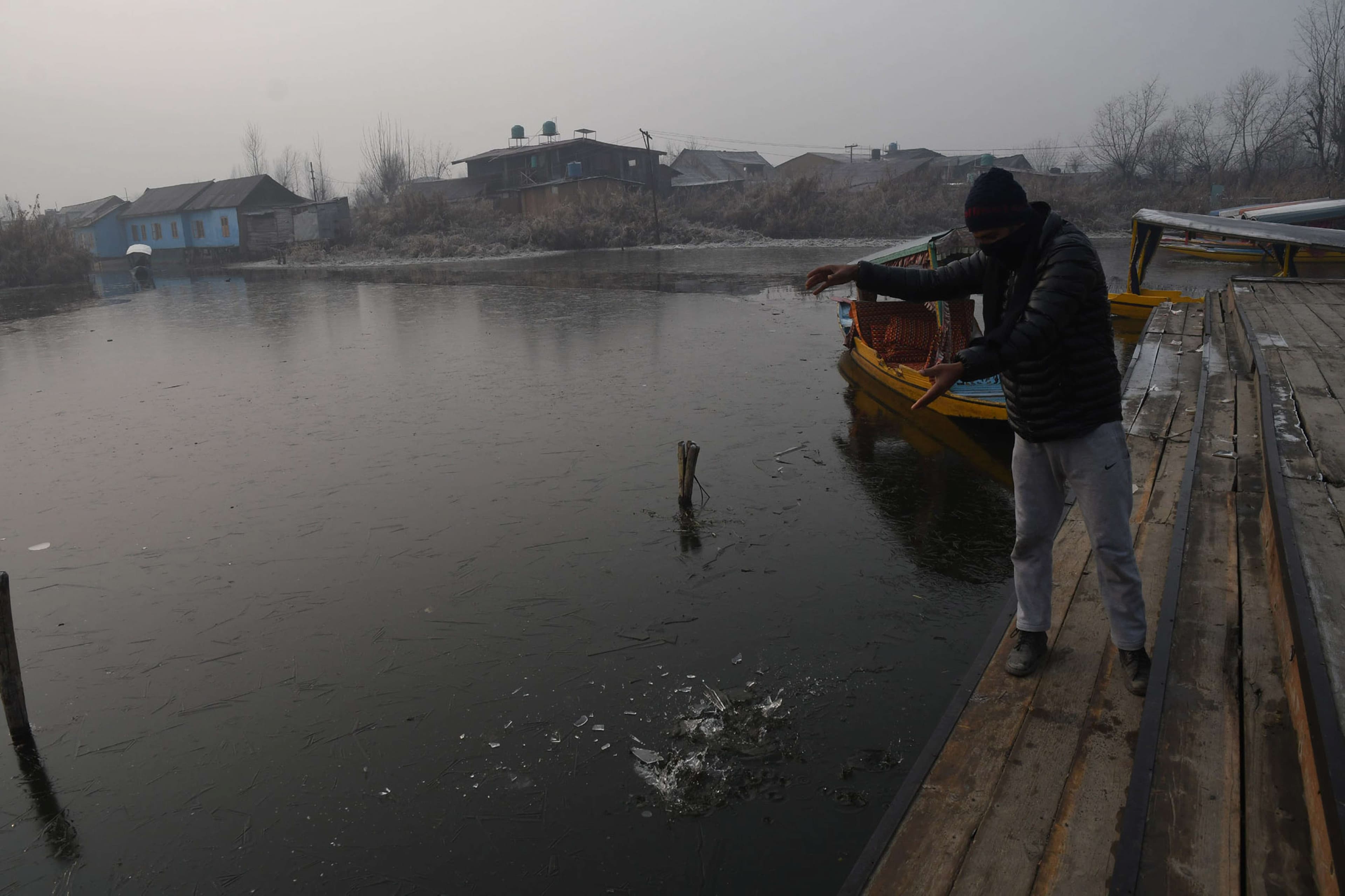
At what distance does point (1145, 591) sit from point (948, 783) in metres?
1.62

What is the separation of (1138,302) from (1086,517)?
14.6m

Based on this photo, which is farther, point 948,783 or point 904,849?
point 948,783

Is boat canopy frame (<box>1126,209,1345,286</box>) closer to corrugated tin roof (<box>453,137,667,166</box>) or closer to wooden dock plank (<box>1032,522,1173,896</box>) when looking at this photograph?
wooden dock plank (<box>1032,522,1173,896</box>)

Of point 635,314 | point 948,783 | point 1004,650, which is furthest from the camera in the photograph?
point 635,314

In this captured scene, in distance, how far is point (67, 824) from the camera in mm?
3947

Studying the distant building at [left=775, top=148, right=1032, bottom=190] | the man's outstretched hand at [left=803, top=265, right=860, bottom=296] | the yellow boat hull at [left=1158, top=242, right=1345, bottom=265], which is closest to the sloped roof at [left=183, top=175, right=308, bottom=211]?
the distant building at [left=775, top=148, right=1032, bottom=190]

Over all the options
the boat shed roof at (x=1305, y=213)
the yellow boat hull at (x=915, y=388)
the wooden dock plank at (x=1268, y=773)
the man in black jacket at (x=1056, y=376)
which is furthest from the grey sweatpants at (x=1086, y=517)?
the boat shed roof at (x=1305, y=213)

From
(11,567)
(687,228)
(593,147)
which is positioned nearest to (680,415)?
(11,567)

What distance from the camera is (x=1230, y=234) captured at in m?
11.9

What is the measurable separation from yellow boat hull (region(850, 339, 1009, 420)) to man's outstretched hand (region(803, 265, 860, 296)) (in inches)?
179

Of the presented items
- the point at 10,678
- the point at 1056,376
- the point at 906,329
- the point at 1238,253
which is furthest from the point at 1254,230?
the point at 1238,253

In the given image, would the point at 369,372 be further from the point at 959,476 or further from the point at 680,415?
the point at 959,476

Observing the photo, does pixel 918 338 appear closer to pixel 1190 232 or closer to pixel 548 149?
pixel 1190 232

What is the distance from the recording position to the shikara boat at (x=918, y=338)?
9.34m
